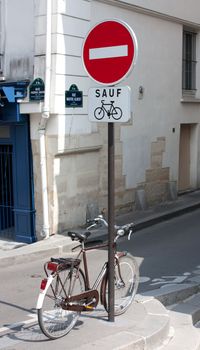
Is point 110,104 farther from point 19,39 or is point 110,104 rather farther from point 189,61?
Answer: point 189,61

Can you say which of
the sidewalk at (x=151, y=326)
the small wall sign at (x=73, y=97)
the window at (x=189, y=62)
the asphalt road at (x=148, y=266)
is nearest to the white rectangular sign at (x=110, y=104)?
the sidewalk at (x=151, y=326)

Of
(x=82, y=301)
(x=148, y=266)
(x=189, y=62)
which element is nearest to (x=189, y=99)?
(x=189, y=62)

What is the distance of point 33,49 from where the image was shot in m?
10.0

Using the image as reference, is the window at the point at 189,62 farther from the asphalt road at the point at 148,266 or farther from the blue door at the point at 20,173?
the blue door at the point at 20,173

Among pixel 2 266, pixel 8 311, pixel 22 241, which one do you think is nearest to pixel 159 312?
pixel 8 311

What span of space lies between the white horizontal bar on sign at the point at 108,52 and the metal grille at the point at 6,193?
6056 mm

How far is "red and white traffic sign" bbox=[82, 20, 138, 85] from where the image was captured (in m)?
4.91

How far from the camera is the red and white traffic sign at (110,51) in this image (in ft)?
16.1

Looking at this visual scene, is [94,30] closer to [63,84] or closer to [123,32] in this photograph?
[123,32]

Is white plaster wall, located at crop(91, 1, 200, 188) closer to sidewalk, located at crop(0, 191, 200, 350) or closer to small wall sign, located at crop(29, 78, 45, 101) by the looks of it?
small wall sign, located at crop(29, 78, 45, 101)

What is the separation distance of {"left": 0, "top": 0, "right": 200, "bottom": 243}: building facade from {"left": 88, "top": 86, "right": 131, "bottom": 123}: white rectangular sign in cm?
467

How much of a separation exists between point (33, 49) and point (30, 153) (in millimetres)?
1916

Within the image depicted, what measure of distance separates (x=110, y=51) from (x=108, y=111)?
0.55 metres

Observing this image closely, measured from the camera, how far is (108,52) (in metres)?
5.03
